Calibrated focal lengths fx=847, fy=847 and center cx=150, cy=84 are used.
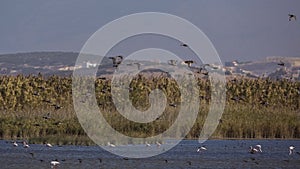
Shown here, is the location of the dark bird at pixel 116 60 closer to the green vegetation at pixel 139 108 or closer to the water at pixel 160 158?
the water at pixel 160 158

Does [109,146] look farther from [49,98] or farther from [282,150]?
[49,98]

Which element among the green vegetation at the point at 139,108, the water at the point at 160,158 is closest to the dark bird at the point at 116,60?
the water at the point at 160,158

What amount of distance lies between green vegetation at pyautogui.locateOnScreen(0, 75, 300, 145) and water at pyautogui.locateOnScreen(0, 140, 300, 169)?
3031 mm

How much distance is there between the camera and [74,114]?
227 ft

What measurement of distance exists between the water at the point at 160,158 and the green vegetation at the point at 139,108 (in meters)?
3.03

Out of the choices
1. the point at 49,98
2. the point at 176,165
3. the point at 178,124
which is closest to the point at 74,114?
the point at 178,124

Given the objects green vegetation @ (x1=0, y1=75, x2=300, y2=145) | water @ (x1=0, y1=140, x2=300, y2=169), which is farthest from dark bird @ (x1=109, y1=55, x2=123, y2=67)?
green vegetation @ (x1=0, y1=75, x2=300, y2=145)

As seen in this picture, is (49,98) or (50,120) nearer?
(50,120)

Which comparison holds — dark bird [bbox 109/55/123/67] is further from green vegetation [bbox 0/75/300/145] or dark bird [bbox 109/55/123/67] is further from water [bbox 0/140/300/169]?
green vegetation [bbox 0/75/300/145]

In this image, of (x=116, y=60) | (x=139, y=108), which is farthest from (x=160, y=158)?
(x=139, y=108)

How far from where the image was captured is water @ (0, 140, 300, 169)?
146 ft

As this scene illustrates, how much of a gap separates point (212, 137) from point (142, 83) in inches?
897

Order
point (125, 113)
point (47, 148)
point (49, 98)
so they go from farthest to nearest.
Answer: point (49, 98), point (125, 113), point (47, 148)

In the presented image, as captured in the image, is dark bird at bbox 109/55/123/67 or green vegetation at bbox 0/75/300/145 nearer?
dark bird at bbox 109/55/123/67
